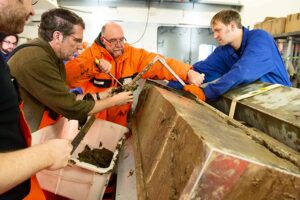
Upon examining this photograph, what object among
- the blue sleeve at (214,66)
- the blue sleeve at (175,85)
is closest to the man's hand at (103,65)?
the blue sleeve at (175,85)

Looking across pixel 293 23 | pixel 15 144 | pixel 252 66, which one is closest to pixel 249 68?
pixel 252 66

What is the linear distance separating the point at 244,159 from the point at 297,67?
3.77 metres

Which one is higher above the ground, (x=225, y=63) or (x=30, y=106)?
(x=225, y=63)

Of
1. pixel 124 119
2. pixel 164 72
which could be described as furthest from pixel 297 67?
pixel 124 119

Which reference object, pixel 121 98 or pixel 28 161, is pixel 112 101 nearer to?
pixel 121 98

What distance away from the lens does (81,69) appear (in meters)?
2.56

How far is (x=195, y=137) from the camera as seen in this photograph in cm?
85

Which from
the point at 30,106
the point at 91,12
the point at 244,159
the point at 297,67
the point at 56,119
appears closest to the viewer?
the point at 244,159

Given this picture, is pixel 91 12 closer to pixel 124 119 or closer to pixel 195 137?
pixel 124 119

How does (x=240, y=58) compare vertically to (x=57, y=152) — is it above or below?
above

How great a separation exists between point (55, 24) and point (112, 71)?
926mm

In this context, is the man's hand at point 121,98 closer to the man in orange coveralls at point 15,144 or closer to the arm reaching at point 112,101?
the arm reaching at point 112,101

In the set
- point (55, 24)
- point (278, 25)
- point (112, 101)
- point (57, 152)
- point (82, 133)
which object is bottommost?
point (82, 133)

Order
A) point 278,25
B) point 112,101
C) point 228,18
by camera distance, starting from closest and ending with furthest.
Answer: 1. point 112,101
2. point 228,18
3. point 278,25
